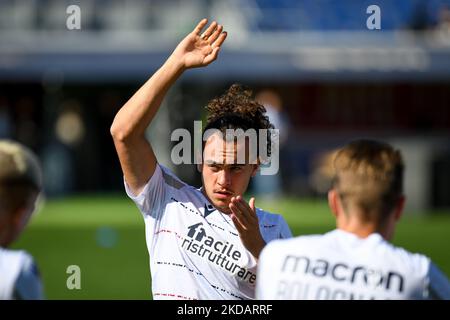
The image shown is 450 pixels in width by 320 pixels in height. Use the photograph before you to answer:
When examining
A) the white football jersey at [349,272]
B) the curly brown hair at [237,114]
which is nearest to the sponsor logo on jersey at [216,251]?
the curly brown hair at [237,114]

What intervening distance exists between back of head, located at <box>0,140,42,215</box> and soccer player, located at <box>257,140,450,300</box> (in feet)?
3.21

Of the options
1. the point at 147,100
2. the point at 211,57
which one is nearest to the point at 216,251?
the point at 147,100

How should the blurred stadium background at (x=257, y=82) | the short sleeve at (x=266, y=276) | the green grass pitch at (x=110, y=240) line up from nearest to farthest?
the short sleeve at (x=266, y=276) < the green grass pitch at (x=110, y=240) < the blurred stadium background at (x=257, y=82)

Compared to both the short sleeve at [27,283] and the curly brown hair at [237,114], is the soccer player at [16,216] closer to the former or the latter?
the short sleeve at [27,283]

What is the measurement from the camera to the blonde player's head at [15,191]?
372 centimetres

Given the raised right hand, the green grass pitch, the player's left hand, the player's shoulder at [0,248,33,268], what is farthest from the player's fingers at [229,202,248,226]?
the green grass pitch

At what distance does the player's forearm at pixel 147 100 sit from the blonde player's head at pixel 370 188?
3.26 feet

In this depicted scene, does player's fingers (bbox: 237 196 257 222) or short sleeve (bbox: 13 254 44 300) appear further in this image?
player's fingers (bbox: 237 196 257 222)

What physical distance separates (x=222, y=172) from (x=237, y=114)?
0.36 metres

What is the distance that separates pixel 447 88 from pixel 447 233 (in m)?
12.1

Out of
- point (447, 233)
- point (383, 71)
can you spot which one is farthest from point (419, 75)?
point (447, 233)

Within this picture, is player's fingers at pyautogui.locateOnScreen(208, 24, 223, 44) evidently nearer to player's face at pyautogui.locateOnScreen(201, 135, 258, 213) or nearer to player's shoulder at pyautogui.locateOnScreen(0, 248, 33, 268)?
player's face at pyautogui.locateOnScreen(201, 135, 258, 213)

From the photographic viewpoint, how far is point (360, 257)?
3.65m

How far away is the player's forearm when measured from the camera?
172 inches
